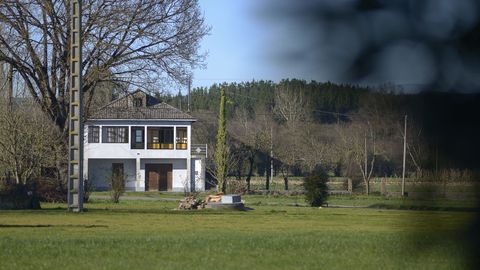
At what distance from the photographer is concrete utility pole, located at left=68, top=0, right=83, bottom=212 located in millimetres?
27328

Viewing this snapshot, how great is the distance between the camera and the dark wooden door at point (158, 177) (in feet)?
226

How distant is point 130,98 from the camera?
3778 centimetres

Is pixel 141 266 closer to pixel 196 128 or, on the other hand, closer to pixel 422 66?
pixel 422 66

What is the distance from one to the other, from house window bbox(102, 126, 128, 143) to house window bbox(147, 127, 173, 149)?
81.5 inches

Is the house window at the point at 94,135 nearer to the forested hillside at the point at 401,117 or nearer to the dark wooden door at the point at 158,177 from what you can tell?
the dark wooden door at the point at 158,177

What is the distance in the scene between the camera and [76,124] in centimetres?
2780

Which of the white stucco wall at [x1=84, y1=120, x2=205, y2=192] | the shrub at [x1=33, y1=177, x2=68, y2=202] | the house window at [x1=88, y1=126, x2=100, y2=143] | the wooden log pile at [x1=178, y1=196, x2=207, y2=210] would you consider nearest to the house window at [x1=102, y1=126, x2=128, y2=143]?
the white stucco wall at [x1=84, y1=120, x2=205, y2=192]

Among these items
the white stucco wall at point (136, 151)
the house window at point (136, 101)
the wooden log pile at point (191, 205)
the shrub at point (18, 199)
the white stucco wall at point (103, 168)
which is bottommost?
the wooden log pile at point (191, 205)

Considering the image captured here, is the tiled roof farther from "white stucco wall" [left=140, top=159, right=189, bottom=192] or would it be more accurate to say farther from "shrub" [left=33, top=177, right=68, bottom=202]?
"white stucco wall" [left=140, top=159, right=189, bottom=192]

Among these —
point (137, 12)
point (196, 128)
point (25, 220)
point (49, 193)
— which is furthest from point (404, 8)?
point (196, 128)

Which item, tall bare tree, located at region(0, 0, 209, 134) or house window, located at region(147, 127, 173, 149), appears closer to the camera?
tall bare tree, located at region(0, 0, 209, 134)

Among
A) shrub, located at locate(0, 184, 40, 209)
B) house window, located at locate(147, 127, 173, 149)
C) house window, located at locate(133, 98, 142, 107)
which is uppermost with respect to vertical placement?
house window, located at locate(133, 98, 142, 107)

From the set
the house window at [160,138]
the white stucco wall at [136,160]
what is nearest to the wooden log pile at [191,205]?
the white stucco wall at [136,160]

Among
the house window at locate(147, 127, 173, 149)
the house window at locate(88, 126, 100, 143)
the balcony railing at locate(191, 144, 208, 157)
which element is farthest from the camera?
the balcony railing at locate(191, 144, 208, 157)
